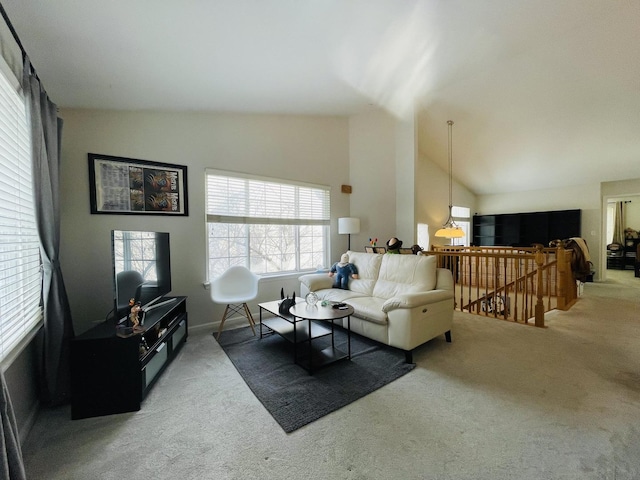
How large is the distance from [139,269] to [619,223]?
500 inches

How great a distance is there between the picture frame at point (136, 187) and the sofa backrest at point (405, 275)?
2630 mm

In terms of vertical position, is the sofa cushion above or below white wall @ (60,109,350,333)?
below

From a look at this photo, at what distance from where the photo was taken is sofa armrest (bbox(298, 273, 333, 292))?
3551 mm

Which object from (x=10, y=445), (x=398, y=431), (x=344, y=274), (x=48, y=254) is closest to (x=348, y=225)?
(x=344, y=274)

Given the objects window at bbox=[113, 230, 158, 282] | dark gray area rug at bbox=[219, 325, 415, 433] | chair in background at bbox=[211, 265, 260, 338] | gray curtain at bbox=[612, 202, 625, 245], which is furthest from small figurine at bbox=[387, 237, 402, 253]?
gray curtain at bbox=[612, 202, 625, 245]

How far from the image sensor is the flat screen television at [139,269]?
6.69 feet

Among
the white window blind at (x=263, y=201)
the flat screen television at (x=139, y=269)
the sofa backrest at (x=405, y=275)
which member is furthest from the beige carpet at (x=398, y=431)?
the white window blind at (x=263, y=201)

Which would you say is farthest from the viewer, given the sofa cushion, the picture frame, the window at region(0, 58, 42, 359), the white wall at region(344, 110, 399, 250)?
the white wall at region(344, 110, 399, 250)

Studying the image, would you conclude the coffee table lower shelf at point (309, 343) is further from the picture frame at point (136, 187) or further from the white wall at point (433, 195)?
the white wall at point (433, 195)

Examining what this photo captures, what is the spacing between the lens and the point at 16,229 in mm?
1694

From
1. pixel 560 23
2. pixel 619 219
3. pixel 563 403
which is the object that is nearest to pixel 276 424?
pixel 563 403

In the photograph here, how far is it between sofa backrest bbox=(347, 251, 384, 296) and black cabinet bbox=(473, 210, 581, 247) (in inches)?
227

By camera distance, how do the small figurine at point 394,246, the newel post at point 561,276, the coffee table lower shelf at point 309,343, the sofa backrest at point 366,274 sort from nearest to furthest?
1. the coffee table lower shelf at point 309,343
2. the sofa backrest at point 366,274
3. the small figurine at point 394,246
4. the newel post at point 561,276

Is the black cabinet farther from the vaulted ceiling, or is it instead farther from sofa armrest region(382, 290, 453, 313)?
sofa armrest region(382, 290, 453, 313)
